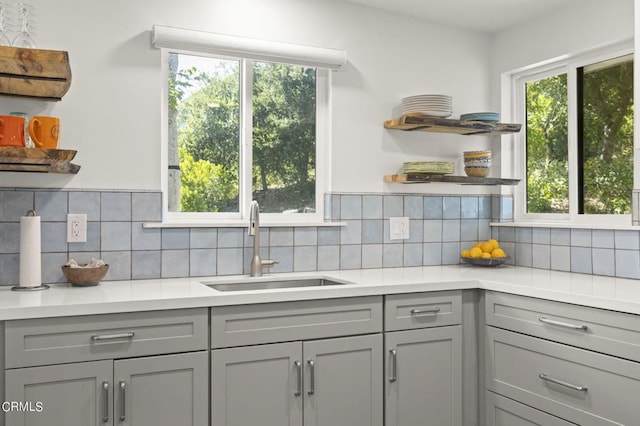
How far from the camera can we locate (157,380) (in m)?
2.06

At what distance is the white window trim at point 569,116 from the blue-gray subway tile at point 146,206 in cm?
Result: 208

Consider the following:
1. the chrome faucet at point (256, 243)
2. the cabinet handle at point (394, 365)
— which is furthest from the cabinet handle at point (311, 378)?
the chrome faucet at point (256, 243)

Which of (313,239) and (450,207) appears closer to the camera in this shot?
(313,239)

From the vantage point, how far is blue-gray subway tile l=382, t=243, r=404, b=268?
3204 millimetres

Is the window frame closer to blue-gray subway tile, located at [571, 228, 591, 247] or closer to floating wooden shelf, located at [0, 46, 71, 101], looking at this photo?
floating wooden shelf, located at [0, 46, 71, 101]

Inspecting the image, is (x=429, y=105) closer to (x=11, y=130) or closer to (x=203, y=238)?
(x=203, y=238)

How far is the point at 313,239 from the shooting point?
3014 millimetres

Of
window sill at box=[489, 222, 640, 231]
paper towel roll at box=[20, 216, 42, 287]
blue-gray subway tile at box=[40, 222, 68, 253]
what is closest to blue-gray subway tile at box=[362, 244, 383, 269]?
window sill at box=[489, 222, 640, 231]

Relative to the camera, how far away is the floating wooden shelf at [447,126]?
304 cm

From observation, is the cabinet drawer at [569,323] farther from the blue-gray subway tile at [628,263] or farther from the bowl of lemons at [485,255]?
the blue-gray subway tile at [628,263]

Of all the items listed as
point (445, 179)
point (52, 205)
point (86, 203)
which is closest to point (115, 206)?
point (86, 203)

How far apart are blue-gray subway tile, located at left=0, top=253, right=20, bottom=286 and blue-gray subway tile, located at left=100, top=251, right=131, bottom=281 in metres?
0.34

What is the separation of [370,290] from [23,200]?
150 cm

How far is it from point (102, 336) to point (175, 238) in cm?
79
